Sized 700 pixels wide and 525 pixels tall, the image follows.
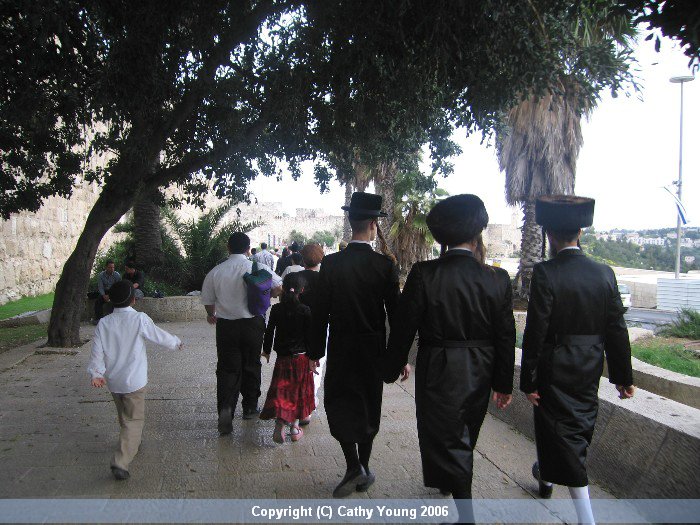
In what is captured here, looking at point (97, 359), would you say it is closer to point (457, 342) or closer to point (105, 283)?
point (457, 342)

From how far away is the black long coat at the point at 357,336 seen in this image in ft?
12.0

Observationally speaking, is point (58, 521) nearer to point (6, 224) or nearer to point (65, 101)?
point (65, 101)

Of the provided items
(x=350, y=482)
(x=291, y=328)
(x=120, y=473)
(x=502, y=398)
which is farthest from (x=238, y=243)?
(x=502, y=398)

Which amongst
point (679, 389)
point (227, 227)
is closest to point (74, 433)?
point (679, 389)

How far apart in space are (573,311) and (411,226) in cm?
1567

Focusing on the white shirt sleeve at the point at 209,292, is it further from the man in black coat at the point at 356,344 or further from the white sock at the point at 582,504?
the white sock at the point at 582,504

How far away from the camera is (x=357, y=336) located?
3697mm

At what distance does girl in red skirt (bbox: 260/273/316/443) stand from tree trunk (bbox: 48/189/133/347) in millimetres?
5212

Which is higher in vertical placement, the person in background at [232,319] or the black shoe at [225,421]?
the person in background at [232,319]

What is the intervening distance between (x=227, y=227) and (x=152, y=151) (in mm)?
8242

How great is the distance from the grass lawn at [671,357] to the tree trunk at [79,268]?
791 cm

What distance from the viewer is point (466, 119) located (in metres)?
7.19

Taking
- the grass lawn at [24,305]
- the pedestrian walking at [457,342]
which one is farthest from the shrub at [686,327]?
the grass lawn at [24,305]

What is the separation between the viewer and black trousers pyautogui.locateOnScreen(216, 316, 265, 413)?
5004mm
